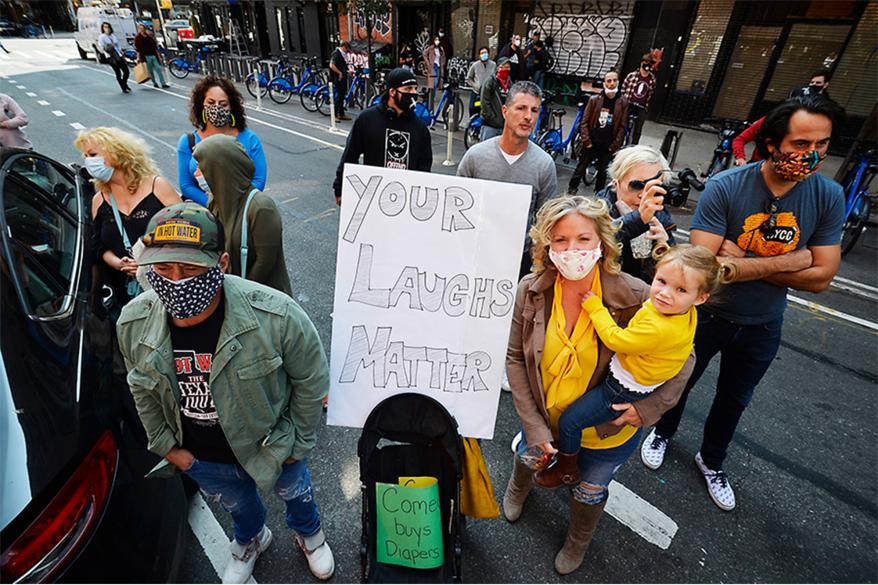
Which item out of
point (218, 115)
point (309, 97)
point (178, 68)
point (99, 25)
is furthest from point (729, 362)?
point (99, 25)

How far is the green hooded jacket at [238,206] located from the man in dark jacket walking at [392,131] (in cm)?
145

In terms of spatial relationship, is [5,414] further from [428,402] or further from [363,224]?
[428,402]

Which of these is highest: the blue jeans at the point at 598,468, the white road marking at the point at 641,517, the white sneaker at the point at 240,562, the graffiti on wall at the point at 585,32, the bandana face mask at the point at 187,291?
the graffiti on wall at the point at 585,32

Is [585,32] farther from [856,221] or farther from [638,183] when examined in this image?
[638,183]

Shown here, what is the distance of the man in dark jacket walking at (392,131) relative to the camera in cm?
376

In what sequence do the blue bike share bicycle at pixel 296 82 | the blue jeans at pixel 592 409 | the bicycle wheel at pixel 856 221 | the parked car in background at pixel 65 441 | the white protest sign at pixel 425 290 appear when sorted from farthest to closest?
1. the blue bike share bicycle at pixel 296 82
2. the bicycle wheel at pixel 856 221
3. the blue jeans at pixel 592 409
4. the white protest sign at pixel 425 290
5. the parked car in background at pixel 65 441

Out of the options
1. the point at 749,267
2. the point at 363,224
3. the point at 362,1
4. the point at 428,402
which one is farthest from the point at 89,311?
the point at 362,1

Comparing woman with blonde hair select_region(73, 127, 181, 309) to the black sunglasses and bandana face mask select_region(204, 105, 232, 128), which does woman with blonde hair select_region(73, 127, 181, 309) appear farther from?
the black sunglasses

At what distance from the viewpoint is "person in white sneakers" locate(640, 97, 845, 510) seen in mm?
1859

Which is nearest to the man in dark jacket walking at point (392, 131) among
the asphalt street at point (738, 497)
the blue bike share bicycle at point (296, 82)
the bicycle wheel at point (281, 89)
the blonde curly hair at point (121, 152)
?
the blonde curly hair at point (121, 152)

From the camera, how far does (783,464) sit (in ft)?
9.47

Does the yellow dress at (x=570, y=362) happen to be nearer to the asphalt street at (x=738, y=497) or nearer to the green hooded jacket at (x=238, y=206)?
the asphalt street at (x=738, y=497)

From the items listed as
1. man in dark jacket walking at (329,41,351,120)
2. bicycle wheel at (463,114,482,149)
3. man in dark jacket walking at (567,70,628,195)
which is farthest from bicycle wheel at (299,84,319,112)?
man in dark jacket walking at (567,70,628,195)

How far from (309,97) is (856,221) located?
1396 cm
